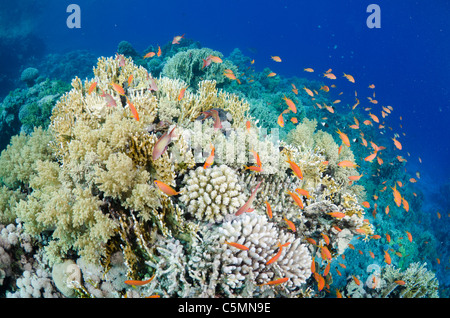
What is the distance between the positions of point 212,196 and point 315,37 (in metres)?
152

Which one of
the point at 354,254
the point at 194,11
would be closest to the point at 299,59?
the point at 194,11

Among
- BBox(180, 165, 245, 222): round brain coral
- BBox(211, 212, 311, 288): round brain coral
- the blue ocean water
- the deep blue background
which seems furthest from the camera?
the deep blue background

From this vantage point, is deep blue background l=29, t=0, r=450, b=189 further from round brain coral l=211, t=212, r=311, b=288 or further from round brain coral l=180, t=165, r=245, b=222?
round brain coral l=211, t=212, r=311, b=288

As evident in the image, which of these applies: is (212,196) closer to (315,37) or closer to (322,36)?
(315,37)

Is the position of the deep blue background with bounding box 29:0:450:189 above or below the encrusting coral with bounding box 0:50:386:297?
above

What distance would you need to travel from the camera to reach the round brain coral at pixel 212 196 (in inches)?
131

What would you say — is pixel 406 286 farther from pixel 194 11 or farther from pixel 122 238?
pixel 194 11

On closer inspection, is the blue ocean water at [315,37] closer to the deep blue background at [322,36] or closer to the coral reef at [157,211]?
the deep blue background at [322,36]

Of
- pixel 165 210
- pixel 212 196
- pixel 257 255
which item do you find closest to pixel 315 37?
pixel 212 196

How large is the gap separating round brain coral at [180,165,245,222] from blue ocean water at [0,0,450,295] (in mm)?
41776

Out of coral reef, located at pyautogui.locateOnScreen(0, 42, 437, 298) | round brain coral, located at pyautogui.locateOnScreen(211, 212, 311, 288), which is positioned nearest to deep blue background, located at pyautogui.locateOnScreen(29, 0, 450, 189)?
coral reef, located at pyautogui.locateOnScreen(0, 42, 437, 298)

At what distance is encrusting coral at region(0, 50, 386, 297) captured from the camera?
9.75 feet

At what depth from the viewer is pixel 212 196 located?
330 centimetres

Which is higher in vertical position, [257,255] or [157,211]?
[157,211]
